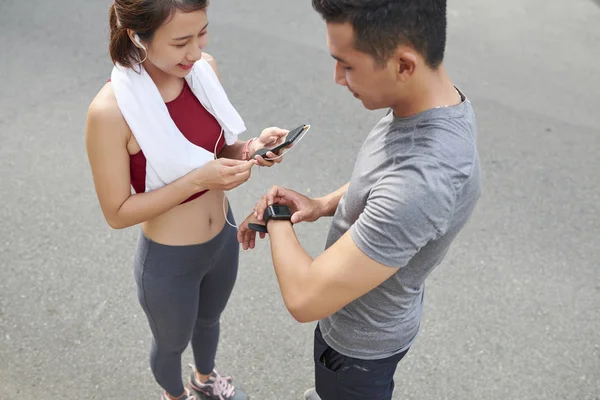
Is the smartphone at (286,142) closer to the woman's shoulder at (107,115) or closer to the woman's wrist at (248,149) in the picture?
the woman's wrist at (248,149)

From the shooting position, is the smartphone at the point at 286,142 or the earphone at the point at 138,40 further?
the smartphone at the point at 286,142

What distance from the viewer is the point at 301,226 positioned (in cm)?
328

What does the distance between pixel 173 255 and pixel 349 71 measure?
0.83 metres

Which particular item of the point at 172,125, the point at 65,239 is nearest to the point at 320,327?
the point at 172,125

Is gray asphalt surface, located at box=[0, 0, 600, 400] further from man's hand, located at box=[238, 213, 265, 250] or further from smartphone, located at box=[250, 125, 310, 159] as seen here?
smartphone, located at box=[250, 125, 310, 159]

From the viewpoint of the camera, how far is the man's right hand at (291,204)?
1.62 m

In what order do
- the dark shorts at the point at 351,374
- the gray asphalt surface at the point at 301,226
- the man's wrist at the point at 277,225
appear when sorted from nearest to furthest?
the man's wrist at the point at 277,225 < the dark shorts at the point at 351,374 < the gray asphalt surface at the point at 301,226

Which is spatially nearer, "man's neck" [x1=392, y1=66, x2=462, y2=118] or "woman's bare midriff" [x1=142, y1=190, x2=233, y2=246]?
"man's neck" [x1=392, y1=66, x2=462, y2=118]

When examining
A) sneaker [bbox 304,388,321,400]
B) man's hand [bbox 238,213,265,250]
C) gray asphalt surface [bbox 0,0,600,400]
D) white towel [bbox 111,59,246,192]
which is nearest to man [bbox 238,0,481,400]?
man's hand [bbox 238,213,265,250]

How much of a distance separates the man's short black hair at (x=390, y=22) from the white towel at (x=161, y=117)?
22.7 inches

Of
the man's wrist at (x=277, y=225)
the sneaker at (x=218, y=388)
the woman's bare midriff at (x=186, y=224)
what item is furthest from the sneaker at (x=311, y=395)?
the man's wrist at (x=277, y=225)

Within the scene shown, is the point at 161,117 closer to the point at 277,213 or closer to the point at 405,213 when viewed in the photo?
the point at 277,213

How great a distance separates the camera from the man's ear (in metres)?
1.26

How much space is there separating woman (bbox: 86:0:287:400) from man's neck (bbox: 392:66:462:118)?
1.72ft
